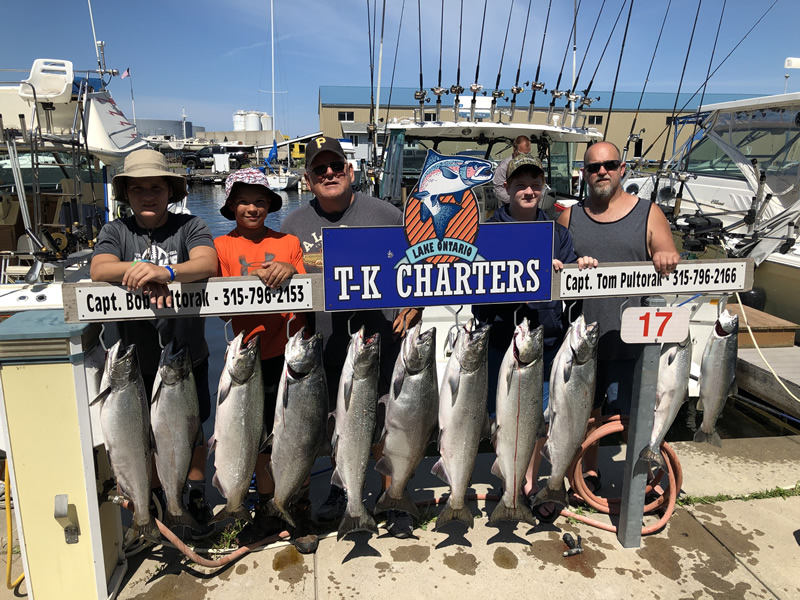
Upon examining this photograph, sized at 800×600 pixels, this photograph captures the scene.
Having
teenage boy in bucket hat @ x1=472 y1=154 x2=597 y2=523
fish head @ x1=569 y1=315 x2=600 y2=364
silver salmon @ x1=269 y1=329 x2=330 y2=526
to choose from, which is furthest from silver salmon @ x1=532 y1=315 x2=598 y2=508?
silver salmon @ x1=269 y1=329 x2=330 y2=526

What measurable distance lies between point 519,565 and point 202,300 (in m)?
2.23

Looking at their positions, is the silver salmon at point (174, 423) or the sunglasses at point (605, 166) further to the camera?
the sunglasses at point (605, 166)

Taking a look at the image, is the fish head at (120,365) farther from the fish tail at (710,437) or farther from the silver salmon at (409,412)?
the fish tail at (710,437)

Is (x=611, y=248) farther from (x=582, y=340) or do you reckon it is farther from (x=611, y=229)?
(x=582, y=340)

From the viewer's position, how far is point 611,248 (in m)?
3.12

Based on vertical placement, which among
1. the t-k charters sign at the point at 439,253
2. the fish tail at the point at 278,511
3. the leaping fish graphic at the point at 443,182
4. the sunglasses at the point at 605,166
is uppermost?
the sunglasses at the point at 605,166

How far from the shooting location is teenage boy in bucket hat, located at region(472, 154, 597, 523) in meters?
3.06

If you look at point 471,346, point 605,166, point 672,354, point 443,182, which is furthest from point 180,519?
point 605,166

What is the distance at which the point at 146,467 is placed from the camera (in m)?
2.49

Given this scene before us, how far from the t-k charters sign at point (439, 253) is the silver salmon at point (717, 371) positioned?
1310 mm

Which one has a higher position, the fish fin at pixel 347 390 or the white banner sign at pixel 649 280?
the white banner sign at pixel 649 280

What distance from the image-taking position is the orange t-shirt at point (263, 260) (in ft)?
9.35

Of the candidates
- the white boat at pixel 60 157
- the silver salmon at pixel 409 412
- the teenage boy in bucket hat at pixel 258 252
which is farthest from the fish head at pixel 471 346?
the white boat at pixel 60 157

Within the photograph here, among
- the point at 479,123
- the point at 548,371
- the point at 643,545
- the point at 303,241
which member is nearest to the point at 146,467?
the point at 303,241
